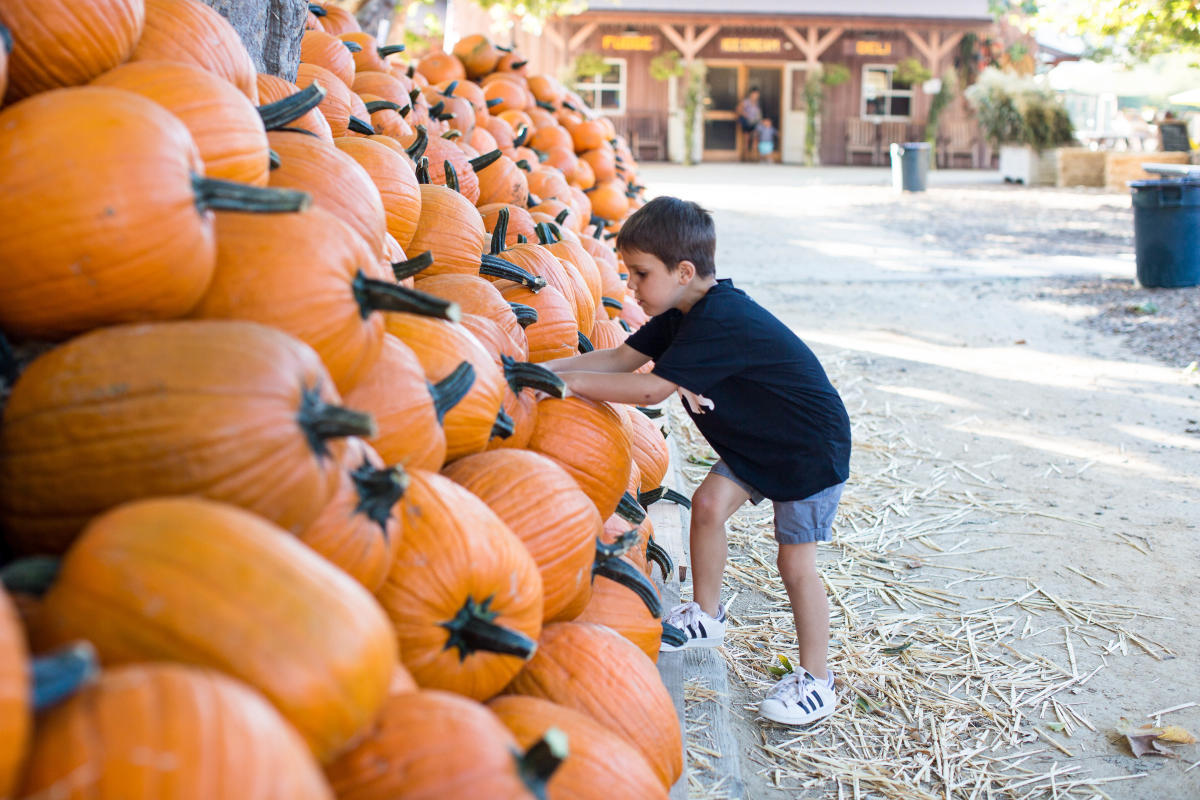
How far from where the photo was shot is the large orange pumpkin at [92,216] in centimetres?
137

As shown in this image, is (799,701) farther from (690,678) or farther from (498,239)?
(498,239)

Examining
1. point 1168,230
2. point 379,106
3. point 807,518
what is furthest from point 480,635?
point 1168,230

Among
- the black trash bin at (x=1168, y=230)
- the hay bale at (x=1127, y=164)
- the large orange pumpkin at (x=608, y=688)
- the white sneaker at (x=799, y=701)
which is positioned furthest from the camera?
the hay bale at (x=1127, y=164)

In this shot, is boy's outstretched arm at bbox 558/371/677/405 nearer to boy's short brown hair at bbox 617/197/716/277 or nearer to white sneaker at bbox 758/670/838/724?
boy's short brown hair at bbox 617/197/716/277

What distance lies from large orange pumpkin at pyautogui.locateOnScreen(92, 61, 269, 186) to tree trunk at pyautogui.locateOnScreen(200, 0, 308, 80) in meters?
1.06

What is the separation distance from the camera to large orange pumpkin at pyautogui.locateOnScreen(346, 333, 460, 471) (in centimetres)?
179

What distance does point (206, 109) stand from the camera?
1.71m

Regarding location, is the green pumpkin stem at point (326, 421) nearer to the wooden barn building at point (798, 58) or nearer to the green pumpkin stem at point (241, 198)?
the green pumpkin stem at point (241, 198)

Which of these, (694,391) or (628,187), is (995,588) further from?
(628,187)

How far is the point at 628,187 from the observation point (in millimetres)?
9117

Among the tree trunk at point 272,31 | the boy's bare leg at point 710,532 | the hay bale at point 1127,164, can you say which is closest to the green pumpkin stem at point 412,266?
the tree trunk at point 272,31

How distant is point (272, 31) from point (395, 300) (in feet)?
5.73

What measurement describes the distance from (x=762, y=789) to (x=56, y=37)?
7.89ft

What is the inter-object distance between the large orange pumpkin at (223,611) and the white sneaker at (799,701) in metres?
2.12
